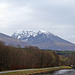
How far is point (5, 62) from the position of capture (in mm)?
98000

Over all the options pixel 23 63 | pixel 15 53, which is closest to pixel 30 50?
pixel 23 63

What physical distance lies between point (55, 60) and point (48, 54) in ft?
40.2

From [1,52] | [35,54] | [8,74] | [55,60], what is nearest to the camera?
[8,74]

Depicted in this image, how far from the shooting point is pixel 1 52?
93.2 m

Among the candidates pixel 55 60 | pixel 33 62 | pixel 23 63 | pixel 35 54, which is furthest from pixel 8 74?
pixel 55 60

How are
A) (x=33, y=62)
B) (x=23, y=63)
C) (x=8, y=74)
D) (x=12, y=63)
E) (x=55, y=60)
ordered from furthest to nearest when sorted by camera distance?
(x=55, y=60), (x=33, y=62), (x=23, y=63), (x=12, y=63), (x=8, y=74)

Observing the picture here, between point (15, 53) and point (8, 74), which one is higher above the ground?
point (15, 53)

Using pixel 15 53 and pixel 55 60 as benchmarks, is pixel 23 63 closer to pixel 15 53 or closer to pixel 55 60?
pixel 15 53

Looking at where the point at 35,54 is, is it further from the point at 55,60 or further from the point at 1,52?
the point at 1,52

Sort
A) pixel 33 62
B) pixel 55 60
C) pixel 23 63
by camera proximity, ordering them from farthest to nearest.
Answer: pixel 55 60 < pixel 33 62 < pixel 23 63

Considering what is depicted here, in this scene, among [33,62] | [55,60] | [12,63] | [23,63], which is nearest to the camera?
[12,63]

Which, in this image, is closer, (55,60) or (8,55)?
(8,55)

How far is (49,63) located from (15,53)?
53.1m

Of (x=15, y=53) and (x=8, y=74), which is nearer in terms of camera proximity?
(x=8, y=74)
